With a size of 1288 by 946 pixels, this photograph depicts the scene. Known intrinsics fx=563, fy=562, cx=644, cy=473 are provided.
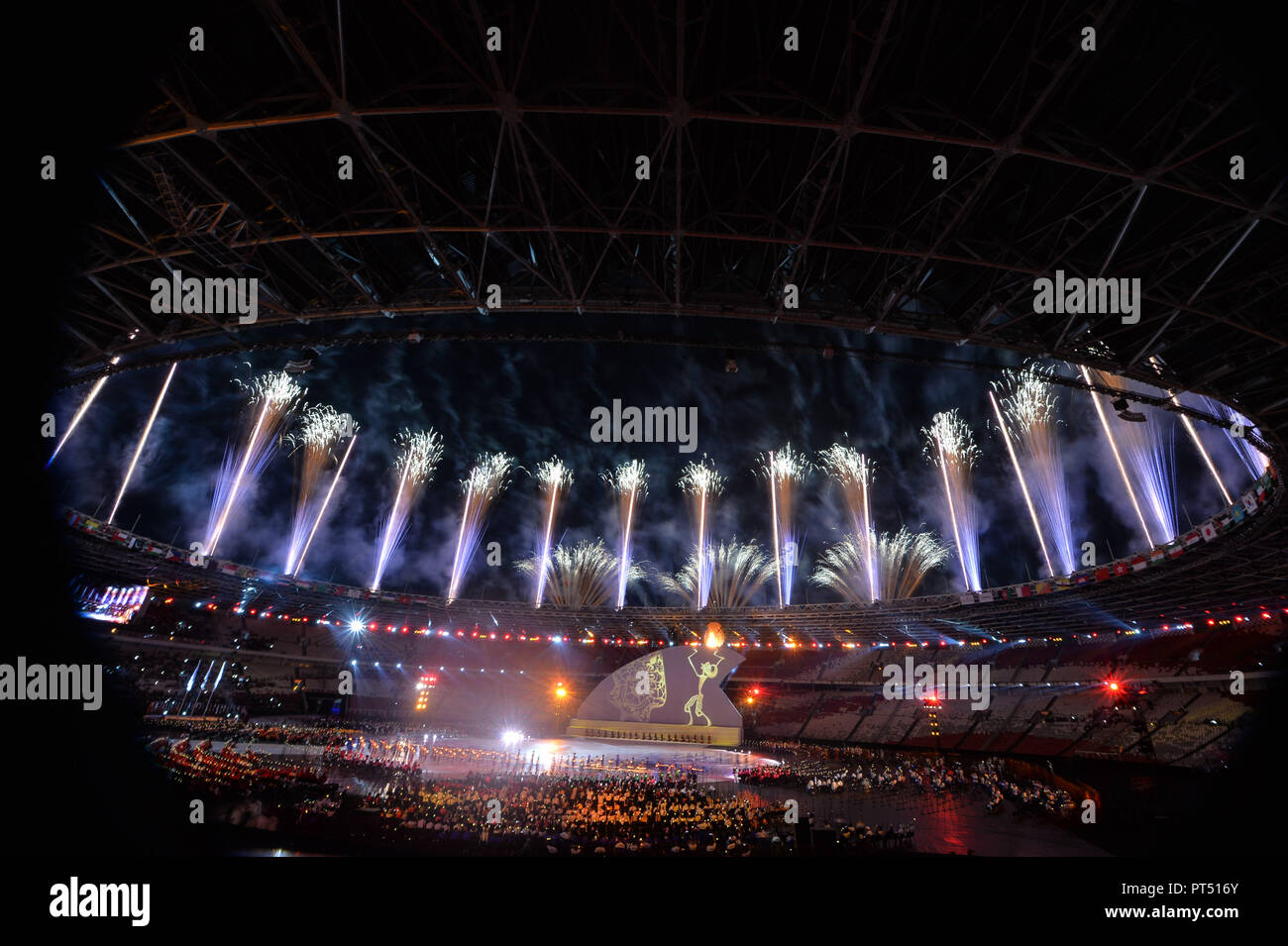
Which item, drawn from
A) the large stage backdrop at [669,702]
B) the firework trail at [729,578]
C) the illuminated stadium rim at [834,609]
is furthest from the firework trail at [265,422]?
the large stage backdrop at [669,702]

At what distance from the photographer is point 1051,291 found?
10359mm

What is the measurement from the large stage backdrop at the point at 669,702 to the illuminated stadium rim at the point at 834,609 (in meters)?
2.93

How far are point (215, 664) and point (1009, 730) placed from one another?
55.8 meters

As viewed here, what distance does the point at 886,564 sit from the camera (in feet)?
140

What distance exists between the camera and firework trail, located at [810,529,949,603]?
132 ft

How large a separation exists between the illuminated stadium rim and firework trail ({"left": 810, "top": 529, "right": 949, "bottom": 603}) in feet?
9.93

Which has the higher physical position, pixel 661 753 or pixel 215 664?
pixel 215 664

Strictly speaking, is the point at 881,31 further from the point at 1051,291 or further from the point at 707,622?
the point at 707,622

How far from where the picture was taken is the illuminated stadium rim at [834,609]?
74.5 ft

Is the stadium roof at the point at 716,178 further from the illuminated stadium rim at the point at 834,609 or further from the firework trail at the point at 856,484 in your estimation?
the firework trail at the point at 856,484

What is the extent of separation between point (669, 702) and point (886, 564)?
1973 centimetres

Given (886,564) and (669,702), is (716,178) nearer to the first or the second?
(886,564)

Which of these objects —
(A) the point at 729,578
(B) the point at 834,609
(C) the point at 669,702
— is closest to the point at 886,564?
(B) the point at 834,609
